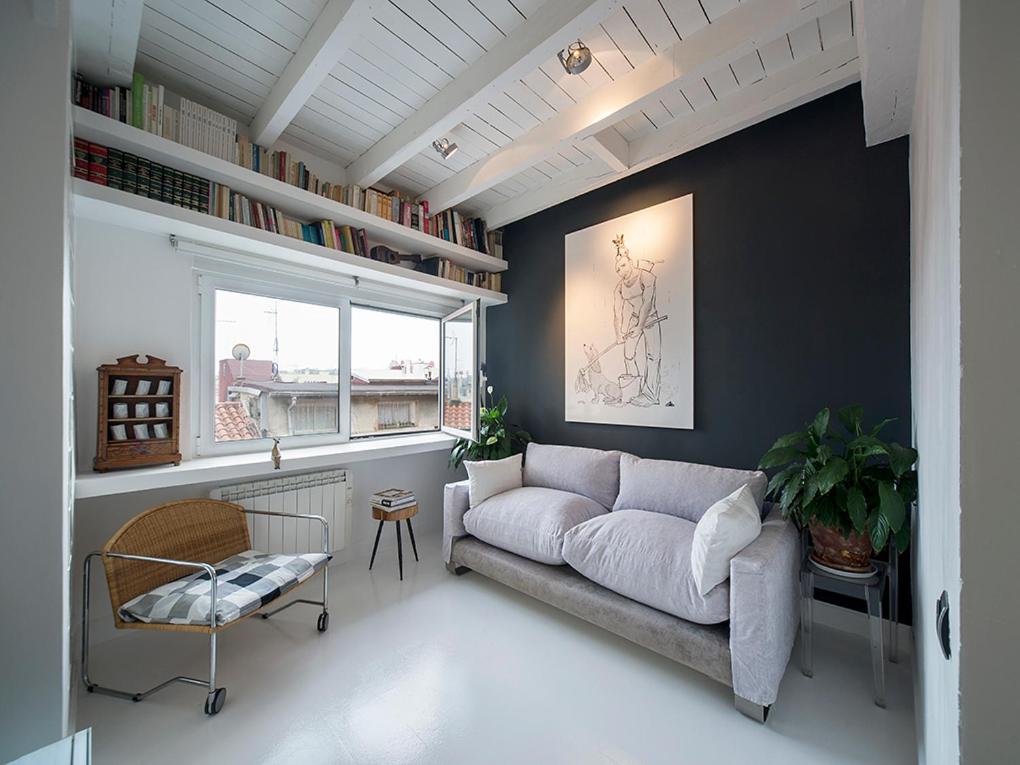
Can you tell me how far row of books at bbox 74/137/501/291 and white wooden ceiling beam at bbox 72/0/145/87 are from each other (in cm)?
32

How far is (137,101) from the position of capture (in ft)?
6.39

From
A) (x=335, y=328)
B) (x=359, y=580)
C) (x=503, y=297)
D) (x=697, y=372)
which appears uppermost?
(x=503, y=297)

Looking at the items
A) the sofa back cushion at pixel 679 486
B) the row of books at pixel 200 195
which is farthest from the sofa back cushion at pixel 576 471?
the row of books at pixel 200 195

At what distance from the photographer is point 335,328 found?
3.26 meters

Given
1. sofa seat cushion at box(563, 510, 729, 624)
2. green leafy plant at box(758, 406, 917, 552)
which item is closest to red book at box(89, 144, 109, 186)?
sofa seat cushion at box(563, 510, 729, 624)

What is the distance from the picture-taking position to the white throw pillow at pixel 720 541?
170 centimetres

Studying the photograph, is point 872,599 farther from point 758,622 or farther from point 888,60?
point 888,60

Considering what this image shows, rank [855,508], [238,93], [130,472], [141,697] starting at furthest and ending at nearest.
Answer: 1. [238,93]
2. [130,472]
3. [141,697]
4. [855,508]

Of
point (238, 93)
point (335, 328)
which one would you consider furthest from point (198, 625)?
point (238, 93)

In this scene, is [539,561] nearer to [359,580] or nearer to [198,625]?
[359,580]

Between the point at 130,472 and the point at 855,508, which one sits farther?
the point at 130,472

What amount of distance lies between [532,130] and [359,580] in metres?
3.25

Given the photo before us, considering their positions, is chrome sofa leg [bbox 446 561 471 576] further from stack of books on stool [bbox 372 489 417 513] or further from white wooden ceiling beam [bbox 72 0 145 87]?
white wooden ceiling beam [bbox 72 0 145 87]
